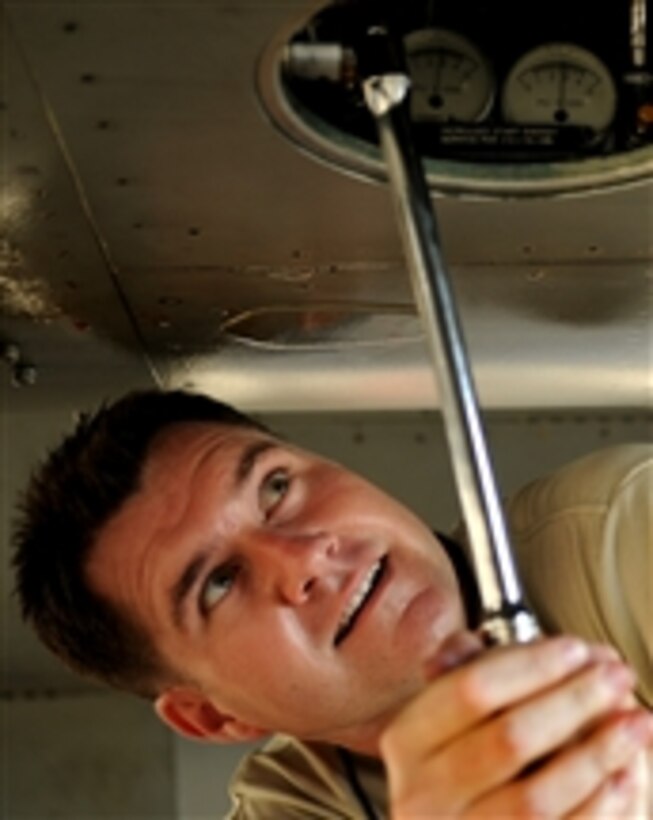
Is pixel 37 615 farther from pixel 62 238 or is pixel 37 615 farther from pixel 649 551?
pixel 649 551

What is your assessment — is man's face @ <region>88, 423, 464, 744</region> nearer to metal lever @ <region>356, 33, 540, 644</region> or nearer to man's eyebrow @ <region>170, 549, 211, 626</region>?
man's eyebrow @ <region>170, 549, 211, 626</region>

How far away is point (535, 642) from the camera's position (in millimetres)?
691

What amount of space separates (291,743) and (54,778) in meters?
0.91

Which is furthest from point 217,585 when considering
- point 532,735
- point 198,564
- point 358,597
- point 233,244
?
point 532,735

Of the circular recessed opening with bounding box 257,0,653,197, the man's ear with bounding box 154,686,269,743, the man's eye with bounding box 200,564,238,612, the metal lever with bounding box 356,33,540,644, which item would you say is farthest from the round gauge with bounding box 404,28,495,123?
the man's ear with bounding box 154,686,269,743

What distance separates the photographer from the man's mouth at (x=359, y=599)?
3.49 feet

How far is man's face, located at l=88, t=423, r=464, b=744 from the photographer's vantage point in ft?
3.52

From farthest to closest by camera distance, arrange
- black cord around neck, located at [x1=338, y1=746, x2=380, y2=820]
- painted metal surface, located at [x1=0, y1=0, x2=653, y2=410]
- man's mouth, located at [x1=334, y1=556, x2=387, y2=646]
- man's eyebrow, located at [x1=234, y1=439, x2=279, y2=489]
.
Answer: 1. black cord around neck, located at [x1=338, y1=746, x2=380, y2=820]
2. man's eyebrow, located at [x1=234, y1=439, x2=279, y2=489]
3. man's mouth, located at [x1=334, y1=556, x2=387, y2=646]
4. painted metal surface, located at [x1=0, y1=0, x2=653, y2=410]

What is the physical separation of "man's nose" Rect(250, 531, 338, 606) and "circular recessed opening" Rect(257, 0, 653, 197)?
10.3 inches

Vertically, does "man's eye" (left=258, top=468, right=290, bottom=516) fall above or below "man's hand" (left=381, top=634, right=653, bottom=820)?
below

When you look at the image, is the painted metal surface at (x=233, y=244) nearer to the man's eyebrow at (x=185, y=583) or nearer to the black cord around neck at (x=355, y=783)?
the man's eyebrow at (x=185, y=583)

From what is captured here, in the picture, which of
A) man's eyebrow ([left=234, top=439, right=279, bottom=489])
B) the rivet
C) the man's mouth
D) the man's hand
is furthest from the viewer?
the rivet

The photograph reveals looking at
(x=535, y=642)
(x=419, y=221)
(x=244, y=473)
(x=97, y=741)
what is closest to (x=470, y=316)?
(x=244, y=473)

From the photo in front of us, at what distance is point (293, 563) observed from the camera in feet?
3.55
